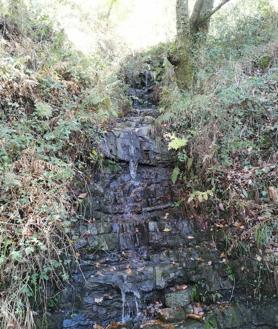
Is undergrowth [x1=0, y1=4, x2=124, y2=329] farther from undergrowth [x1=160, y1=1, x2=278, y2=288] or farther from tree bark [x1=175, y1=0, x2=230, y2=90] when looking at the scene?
tree bark [x1=175, y1=0, x2=230, y2=90]

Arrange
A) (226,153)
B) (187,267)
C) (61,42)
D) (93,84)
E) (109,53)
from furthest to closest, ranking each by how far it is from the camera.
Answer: (109,53) → (61,42) → (93,84) → (226,153) → (187,267)

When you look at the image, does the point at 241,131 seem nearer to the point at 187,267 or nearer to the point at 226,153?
the point at 226,153

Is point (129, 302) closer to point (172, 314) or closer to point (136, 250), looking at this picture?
point (172, 314)

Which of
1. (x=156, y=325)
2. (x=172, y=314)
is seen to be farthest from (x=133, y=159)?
(x=156, y=325)

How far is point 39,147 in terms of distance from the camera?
494cm

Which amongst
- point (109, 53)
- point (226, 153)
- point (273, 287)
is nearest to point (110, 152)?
point (226, 153)

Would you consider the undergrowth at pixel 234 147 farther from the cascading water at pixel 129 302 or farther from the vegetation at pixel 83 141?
the cascading water at pixel 129 302

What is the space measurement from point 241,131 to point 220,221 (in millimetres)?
1597

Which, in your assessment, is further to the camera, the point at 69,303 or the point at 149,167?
the point at 149,167

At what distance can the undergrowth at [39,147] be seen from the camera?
3.93 metres

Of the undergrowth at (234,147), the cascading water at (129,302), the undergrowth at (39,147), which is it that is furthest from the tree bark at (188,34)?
the cascading water at (129,302)

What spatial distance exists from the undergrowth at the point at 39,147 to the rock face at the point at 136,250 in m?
0.35

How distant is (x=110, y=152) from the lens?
611 centimetres

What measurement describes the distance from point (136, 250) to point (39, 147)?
2.13 metres
